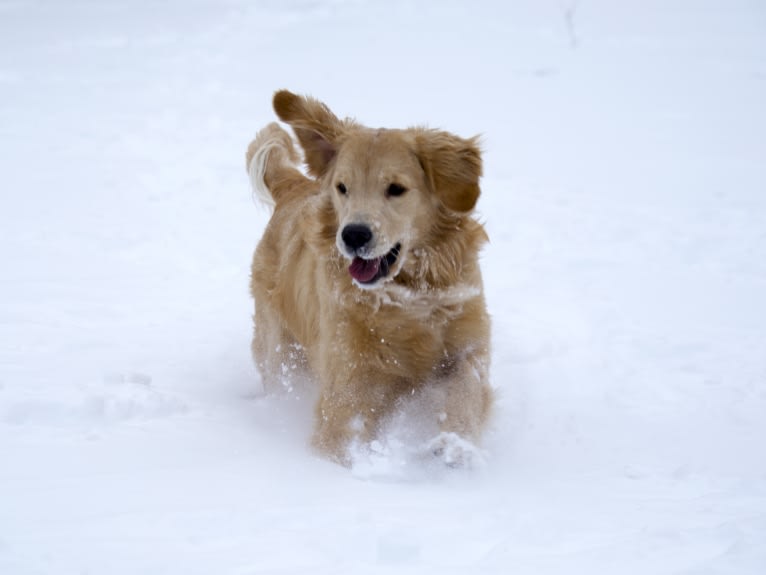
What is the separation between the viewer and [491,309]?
6.93 m

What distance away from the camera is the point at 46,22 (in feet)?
68.6

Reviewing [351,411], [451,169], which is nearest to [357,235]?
[451,169]

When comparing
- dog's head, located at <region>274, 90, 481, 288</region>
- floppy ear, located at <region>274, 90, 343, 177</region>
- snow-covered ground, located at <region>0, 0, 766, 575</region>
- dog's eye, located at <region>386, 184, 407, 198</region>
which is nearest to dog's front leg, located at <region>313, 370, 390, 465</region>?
snow-covered ground, located at <region>0, 0, 766, 575</region>

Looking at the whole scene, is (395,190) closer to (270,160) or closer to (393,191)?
(393,191)

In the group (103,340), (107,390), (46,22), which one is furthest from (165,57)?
(107,390)

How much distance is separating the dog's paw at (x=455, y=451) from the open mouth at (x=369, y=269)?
0.84 meters

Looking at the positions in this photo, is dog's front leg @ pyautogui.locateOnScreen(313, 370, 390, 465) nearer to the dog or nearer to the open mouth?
the dog

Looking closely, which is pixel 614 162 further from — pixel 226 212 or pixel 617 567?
pixel 617 567

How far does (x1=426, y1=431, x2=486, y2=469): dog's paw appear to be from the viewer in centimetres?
409

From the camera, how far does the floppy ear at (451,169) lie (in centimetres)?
454

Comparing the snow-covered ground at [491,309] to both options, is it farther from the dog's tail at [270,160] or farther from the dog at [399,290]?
the dog's tail at [270,160]

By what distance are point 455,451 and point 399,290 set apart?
2.95 ft

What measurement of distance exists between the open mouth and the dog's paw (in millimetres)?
836

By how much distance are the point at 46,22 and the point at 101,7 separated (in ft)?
6.11
